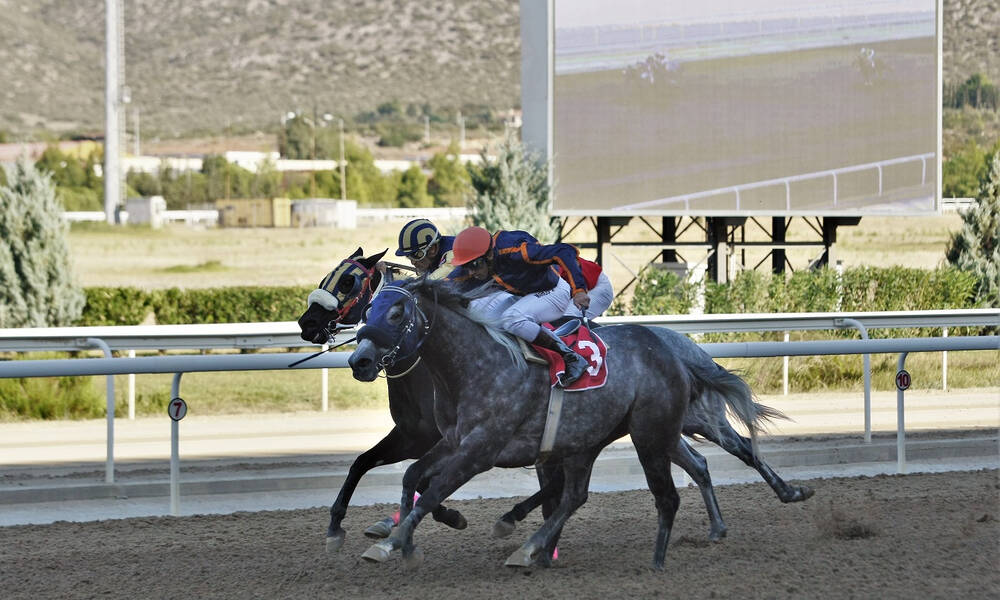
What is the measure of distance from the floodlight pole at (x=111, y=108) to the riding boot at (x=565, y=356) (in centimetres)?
3936

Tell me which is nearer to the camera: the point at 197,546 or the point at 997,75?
the point at 197,546

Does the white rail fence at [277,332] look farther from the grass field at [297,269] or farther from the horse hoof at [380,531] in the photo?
the horse hoof at [380,531]

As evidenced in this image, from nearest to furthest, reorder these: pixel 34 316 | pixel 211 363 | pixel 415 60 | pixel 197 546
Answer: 1. pixel 197 546
2. pixel 211 363
3. pixel 34 316
4. pixel 415 60

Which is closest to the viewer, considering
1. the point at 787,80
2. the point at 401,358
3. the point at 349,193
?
the point at 401,358

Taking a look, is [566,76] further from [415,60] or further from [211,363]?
[415,60]

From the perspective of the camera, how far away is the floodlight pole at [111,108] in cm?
4252

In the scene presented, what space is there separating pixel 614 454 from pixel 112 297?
14.4m

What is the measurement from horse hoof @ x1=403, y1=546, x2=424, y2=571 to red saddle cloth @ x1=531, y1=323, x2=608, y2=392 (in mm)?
824

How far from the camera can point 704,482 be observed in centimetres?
587

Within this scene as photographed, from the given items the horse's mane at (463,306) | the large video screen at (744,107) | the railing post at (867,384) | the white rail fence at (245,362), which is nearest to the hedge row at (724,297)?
the large video screen at (744,107)

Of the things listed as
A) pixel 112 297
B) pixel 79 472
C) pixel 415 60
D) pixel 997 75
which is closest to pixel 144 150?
pixel 415 60

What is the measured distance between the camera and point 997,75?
3615 inches

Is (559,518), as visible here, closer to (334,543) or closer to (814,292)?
(334,543)

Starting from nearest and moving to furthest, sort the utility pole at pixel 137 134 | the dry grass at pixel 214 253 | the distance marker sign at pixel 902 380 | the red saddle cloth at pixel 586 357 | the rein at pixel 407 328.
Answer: the rein at pixel 407 328
the red saddle cloth at pixel 586 357
the distance marker sign at pixel 902 380
the dry grass at pixel 214 253
the utility pole at pixel 137 134
